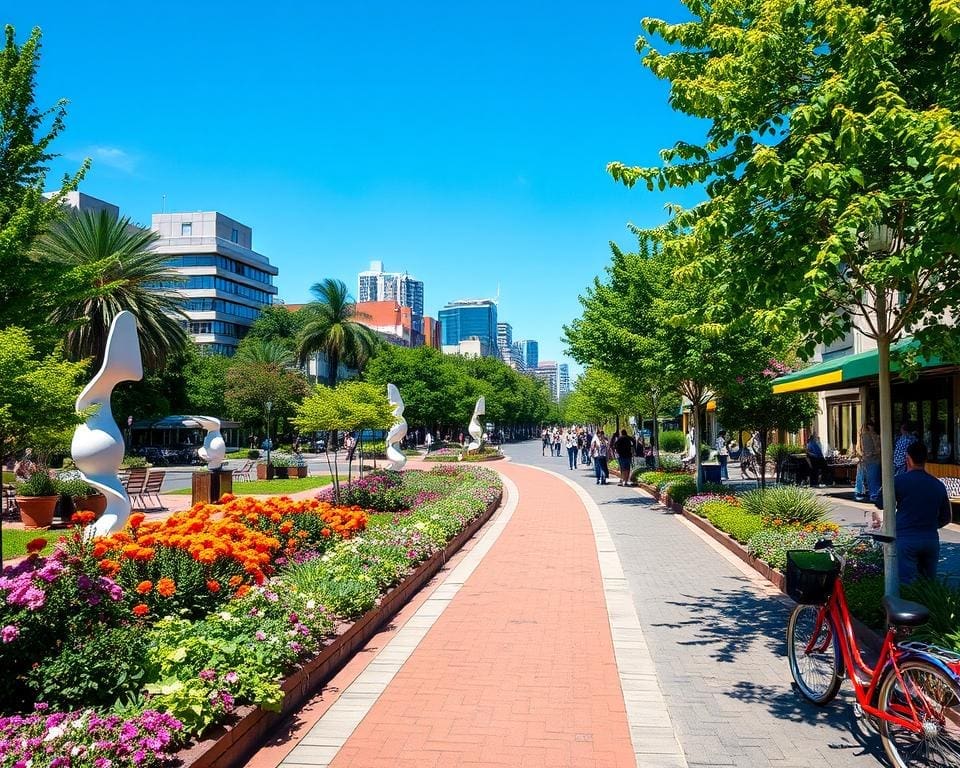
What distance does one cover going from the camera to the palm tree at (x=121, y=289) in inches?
1144

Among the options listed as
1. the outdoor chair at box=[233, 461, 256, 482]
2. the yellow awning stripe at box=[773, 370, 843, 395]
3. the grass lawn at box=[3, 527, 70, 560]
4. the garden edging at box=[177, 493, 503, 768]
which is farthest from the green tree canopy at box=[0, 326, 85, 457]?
the outdoor chair at box=[233, 461, 256, 482]

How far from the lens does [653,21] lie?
7871 millimetres

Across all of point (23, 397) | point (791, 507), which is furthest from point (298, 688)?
point (791, 507)

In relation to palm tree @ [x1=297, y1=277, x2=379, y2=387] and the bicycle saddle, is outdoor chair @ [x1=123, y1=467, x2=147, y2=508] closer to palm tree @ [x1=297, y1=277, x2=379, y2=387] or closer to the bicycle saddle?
the bicycle saddle

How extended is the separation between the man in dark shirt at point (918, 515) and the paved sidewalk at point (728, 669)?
1.42m

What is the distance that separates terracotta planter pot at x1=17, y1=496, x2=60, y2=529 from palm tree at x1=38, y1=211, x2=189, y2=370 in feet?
41.6

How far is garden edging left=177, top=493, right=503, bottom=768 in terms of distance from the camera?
171 inches

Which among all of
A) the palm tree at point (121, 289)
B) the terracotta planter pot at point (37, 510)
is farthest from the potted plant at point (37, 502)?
the palm tree at point (121, 289)

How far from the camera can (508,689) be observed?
5.98 meters

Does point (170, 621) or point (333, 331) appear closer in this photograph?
point (170, 621)

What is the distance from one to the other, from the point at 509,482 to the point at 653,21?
21843 mm

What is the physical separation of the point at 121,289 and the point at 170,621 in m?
29.7

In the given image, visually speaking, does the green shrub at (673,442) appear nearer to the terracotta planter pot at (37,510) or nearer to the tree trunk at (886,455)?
the terracotta planter pot at (37,510)

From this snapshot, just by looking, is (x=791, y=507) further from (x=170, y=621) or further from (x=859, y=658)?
(x=170, y=621)
